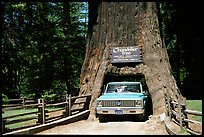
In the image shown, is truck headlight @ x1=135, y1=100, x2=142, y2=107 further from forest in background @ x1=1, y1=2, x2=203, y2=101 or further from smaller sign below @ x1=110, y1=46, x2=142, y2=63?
forest in background @ x1=1, y1=2, x2=203, y2=101

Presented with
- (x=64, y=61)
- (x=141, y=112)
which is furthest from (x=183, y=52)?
(x=141, y=112)

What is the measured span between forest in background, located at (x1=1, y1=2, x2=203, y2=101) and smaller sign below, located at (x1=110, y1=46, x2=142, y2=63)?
1205 cm

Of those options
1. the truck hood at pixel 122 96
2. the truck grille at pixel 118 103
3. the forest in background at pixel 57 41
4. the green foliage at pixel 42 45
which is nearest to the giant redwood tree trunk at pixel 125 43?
the truck hood at pixel 122 96

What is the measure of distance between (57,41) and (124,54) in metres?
12.9

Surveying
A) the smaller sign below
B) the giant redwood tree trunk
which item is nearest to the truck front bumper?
the giant redwood tree trunk

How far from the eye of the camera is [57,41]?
28.0 m

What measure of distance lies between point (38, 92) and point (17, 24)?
7.27 metres

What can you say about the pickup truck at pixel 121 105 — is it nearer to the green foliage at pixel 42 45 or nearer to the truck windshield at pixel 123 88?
the truck windshield at pixel 123 88

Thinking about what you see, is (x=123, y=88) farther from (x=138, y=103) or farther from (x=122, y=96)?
(x=138, y=103)

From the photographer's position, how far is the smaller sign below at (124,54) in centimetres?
1609

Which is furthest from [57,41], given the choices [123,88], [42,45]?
[123,88]

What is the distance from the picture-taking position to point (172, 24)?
105ft

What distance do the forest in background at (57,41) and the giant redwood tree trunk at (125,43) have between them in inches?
438

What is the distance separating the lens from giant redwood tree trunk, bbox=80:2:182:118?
→ 15711mm
